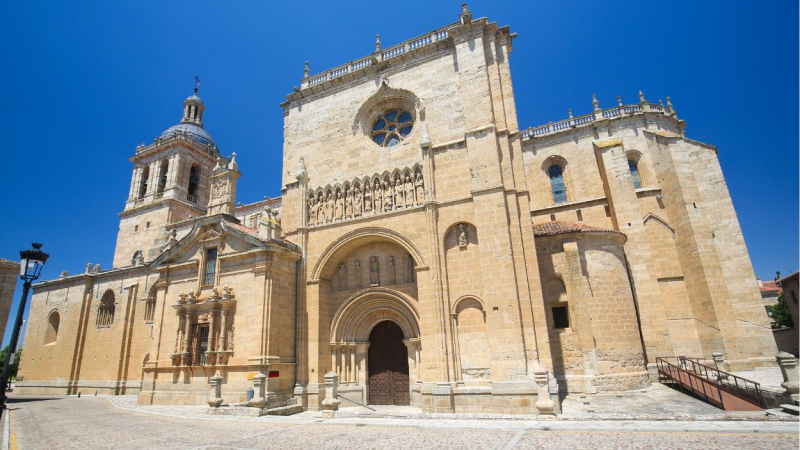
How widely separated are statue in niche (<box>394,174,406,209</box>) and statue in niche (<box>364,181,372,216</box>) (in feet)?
3.99

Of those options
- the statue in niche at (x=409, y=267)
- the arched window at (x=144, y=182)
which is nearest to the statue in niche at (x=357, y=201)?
the statue in niche at (x=409, y=267)

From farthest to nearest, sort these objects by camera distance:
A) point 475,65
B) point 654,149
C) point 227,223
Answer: point 654,149 → point 227,223 → point 475,65

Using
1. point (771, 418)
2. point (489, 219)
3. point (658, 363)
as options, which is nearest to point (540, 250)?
point (489, 219)

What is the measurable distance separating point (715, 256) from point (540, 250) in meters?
10.6

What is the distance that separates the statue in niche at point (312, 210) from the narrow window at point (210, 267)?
4564mm

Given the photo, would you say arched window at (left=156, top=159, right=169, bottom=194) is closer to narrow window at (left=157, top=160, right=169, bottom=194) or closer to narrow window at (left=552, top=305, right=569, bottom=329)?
narrow window at (left=157, top=160, right=169, bottom=194)

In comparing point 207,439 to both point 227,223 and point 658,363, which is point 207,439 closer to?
point 227,223

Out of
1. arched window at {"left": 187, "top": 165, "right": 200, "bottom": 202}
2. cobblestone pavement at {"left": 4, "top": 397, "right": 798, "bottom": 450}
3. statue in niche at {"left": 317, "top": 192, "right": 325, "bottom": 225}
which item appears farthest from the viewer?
arched window at {"left": 187, "top": 165, "right": 200, "bottom": 202}

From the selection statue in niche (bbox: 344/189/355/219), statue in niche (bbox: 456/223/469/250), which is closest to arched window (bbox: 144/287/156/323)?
statue in niche (bbox: 344/189/355/219)

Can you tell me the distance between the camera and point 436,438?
872 cm

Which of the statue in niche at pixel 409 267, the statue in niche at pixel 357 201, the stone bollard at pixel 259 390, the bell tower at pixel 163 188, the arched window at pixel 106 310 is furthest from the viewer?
the bell tower at pixel 163 188

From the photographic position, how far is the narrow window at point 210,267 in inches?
695

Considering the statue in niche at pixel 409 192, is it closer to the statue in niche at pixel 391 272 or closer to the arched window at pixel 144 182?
the statue in niche at pixel 391 272

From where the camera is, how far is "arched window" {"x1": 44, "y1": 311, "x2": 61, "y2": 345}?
28375mm
